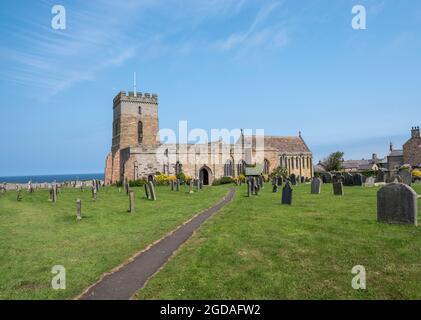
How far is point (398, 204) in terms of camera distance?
10.2 metres

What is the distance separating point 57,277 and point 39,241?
3.99 meters

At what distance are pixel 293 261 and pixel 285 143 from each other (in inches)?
1942

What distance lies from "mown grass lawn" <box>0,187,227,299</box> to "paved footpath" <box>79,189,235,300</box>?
0.29 meters

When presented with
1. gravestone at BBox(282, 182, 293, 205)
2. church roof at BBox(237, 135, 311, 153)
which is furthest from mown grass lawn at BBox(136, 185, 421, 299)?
church roof at BBox(237, 135, 311, 153)

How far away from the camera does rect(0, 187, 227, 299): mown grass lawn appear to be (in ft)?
21.0

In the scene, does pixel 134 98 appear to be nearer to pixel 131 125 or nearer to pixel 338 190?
pixel 131 125

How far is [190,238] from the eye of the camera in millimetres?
9617

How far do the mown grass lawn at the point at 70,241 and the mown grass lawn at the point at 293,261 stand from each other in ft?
4.82

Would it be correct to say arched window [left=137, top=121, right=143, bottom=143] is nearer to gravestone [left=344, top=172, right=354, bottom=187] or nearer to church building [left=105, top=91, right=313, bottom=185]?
church building [left=105, top=91, right=313, bottom=185]

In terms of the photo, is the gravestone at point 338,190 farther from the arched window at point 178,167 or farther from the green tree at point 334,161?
the green tree at point 334,161

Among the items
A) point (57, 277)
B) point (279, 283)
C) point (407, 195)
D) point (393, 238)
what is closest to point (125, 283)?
point (57, 277)

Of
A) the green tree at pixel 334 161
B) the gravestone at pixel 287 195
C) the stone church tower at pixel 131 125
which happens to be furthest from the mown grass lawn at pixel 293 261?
the green tree at pixel 334 161

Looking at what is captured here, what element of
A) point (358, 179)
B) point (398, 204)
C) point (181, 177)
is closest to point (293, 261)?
point (398, 204)

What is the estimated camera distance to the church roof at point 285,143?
5263 cm
